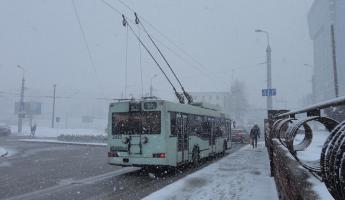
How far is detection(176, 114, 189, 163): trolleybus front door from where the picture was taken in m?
15.7

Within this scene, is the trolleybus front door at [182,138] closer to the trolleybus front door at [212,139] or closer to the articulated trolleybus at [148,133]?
the articulated trolleybus at [148,133]

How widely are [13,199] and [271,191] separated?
585 centimetres

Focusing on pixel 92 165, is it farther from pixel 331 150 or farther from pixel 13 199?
pixel 331 150

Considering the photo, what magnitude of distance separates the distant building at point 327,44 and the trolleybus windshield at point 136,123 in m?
105

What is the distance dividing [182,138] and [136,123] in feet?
6.78

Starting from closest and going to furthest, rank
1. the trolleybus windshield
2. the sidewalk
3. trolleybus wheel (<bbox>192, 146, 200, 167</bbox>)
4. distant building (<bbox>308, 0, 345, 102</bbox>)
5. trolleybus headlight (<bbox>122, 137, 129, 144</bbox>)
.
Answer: the sidewalk → the trolleybus windshield → trolleybus headlight (<bbox>122, 137, 129, 144</bbox>) → trolleybus wheel (<bbox>192, 146, 200, 167</bbox>) → distant building (<bbox>308, 0, 345, 102</bbox>)

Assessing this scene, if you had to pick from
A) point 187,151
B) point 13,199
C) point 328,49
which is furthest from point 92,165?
point 328,49

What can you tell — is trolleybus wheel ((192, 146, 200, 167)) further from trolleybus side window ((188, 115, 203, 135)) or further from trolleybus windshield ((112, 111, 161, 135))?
trolleybus windshield ((112, 111, 161, 135))

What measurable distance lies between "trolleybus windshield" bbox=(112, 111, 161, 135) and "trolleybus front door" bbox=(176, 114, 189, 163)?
1.23 m

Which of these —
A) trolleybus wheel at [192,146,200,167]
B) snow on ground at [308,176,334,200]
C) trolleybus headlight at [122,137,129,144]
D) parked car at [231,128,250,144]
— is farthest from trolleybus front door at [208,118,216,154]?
parked car at [231,128,250,144]

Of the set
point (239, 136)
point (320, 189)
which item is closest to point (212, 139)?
point (320, 189)

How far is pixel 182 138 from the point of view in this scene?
16.1m

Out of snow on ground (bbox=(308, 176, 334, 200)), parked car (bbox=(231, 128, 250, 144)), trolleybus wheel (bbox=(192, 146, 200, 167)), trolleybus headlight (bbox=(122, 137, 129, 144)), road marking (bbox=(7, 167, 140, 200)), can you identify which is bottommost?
road marking (bbox=(7, 167, 140, 200))

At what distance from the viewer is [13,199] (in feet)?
31.7
